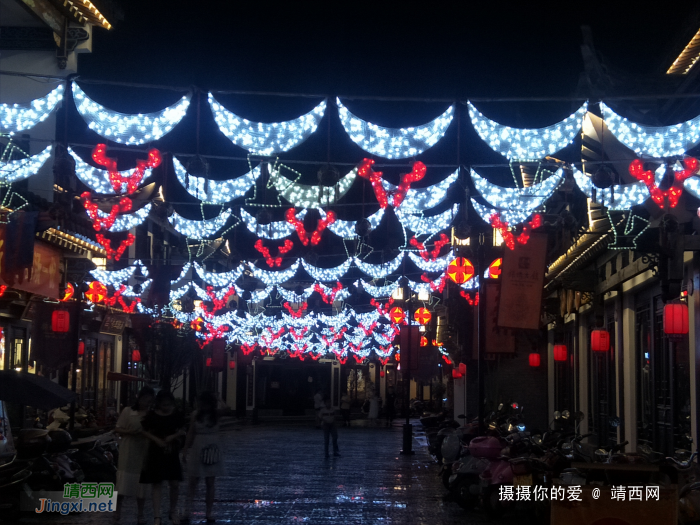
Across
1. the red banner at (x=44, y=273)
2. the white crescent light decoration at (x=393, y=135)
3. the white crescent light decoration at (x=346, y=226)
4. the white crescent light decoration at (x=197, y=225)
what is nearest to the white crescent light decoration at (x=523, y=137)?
the white crescent light decoration at (x=393, y=135)

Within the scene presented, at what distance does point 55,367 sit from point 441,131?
12.9 meters

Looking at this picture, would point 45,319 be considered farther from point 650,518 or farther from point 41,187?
point 650,518

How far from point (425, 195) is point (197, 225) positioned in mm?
6875

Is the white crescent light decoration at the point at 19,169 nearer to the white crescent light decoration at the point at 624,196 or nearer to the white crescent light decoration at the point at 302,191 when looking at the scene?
the white crescent light decoration at the point at 302,191

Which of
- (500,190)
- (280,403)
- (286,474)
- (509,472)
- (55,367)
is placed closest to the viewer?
(509,472)

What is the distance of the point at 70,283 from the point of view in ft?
76.2

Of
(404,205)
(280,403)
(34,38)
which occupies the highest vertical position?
(34,38)

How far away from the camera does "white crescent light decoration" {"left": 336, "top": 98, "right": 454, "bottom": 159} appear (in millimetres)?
12672

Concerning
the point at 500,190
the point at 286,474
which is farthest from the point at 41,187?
the point at 500,190

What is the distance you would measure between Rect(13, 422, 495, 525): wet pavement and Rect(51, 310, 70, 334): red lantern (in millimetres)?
5547

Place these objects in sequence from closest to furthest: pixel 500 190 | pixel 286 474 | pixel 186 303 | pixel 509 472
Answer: pixel 509 472, pixel 500 190, pixel 286 474, pixel 186 303

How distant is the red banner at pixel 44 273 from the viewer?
2027 cm

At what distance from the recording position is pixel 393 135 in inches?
502

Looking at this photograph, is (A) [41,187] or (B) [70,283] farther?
Result: (B) [70,283]
